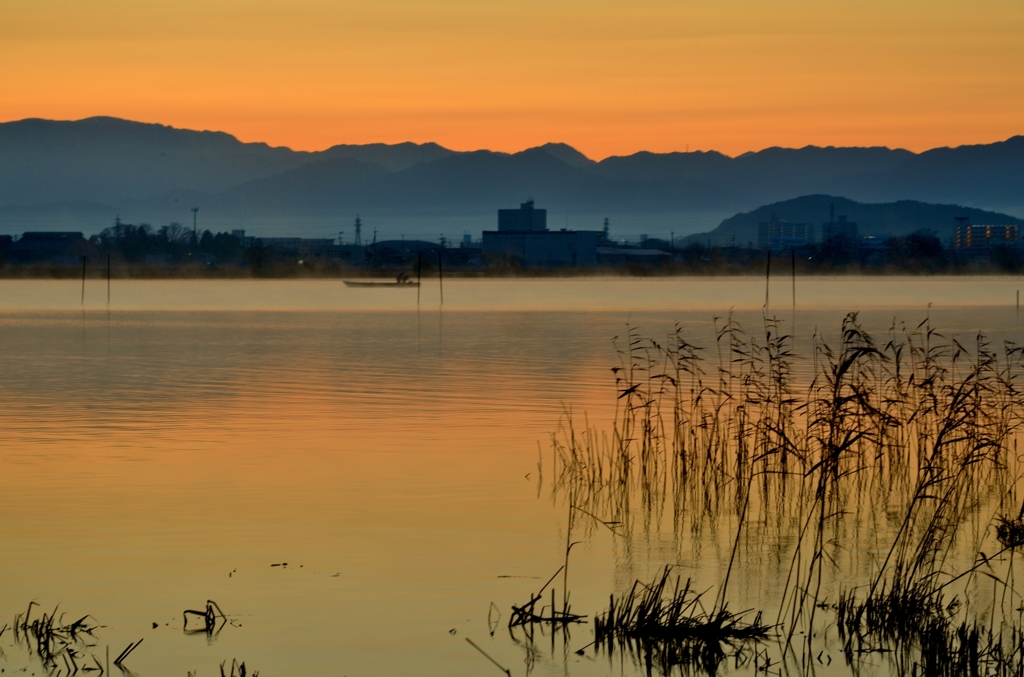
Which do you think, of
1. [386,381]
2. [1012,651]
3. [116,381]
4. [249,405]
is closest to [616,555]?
[1012,651]

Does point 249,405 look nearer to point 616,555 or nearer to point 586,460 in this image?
point 586,460

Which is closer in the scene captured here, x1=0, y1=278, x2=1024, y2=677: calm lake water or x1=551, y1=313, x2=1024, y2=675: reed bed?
x1=551, y1=313, x2=1024, y2=675: reed bed

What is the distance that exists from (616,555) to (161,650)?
5392mm

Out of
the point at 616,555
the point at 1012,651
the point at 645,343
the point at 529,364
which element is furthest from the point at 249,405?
the point at 645,343

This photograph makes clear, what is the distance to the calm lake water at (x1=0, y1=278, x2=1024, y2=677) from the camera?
37.8 feet

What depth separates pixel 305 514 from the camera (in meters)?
16.7

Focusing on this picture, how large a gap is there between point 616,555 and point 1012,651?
4.74 m

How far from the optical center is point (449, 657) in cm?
1102

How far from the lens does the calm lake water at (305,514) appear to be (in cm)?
1151

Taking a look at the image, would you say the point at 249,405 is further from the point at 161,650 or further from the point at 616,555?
the point at 161,650

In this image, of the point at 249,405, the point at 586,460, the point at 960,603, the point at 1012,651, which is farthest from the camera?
the point at 249,405

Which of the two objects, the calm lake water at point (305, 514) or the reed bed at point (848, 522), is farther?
the calm lake water at point (305, 514)

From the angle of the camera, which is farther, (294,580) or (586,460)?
(586,460)

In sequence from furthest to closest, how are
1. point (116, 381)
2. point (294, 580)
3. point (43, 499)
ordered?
point (116, 381) → point (43, 499) → point (294, 580)
